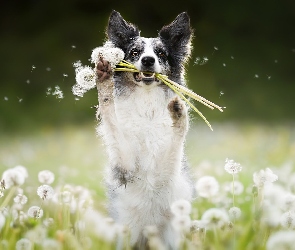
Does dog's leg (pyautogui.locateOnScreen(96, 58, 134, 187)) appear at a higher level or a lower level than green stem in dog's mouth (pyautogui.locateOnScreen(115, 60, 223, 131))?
lower

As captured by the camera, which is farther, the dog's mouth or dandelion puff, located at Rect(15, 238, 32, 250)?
the dog's mouth

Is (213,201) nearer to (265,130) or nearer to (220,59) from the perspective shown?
(220,59)

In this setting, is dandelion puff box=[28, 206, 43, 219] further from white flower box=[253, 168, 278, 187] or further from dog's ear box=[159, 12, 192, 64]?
dog's ear box=[159, 12, 192, 64]

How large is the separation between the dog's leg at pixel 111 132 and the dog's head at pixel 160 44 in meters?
0.42

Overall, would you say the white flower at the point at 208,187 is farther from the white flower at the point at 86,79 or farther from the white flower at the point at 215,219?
the white flower at the point at 86,79

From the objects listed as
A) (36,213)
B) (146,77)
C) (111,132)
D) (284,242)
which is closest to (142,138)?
(111,132)

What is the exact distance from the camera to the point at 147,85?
3848 mm

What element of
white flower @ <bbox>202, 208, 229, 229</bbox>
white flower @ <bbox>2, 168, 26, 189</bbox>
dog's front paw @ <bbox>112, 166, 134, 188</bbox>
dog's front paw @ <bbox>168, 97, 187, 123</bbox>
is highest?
dog's front paw @ <bbox>168, 97, 187, 123</bbox>

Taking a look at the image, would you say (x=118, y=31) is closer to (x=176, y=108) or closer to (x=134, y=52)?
(x=134, y=52)

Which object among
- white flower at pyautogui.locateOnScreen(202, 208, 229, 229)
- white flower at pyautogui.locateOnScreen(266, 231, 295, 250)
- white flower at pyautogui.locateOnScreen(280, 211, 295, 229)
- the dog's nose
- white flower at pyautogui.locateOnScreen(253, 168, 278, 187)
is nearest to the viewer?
white flower at pyautogui.locateOnScreen(266, 231, 295, 250)

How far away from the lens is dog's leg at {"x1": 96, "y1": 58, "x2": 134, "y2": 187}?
3416 mm

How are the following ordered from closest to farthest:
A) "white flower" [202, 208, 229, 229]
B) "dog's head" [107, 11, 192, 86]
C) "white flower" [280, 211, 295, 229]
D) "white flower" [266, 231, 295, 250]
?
"white flower" [266, 231, 295, 250] → "white flower" [202, 208, 229, 229] → "white flower" [280, 211, 295, 229] → "dog's head" [107, 11, 192, 86]

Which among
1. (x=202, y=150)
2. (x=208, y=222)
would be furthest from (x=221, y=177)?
(x=208, y=222)

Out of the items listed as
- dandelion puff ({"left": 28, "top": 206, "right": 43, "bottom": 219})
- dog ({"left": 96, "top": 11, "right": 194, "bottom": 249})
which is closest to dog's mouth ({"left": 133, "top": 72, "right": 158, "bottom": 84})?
dog ({"left": 96, "top": 11, "right": 194, "bottom": 249})
